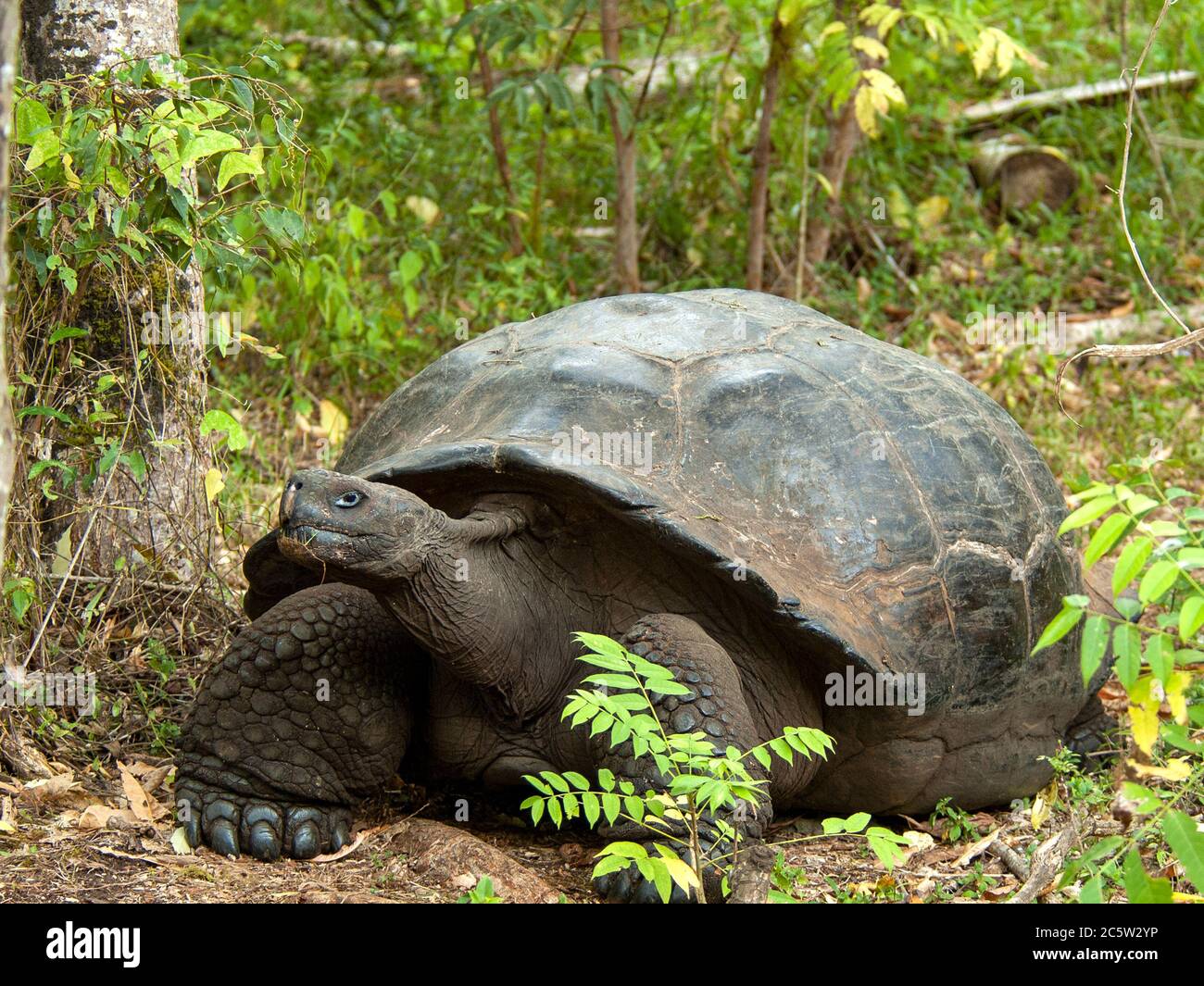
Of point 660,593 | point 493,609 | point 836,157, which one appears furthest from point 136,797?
point 836,157

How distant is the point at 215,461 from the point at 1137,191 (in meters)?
6.43

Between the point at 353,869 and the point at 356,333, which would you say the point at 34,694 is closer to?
the point at 353,869

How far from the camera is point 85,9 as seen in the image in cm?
440

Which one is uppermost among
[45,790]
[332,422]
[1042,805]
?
[332,422]

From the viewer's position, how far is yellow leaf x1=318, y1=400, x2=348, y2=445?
6.54 meters

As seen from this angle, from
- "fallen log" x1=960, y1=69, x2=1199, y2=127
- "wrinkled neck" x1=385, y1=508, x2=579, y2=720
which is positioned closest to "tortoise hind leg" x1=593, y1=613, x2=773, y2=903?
"wrinkled neck" x1=385, y1=508, x2=579, y2=720

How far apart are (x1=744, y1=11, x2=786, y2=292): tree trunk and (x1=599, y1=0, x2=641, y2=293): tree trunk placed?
2.10 ft

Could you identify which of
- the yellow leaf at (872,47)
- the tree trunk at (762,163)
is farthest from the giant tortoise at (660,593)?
the tree trunk at (762,163)

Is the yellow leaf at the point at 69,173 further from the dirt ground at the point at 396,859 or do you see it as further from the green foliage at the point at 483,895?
the green foliage at the point at 483,895

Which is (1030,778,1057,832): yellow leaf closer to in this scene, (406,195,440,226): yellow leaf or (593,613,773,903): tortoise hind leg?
A: (593,613,773,903): tortoise hind leg

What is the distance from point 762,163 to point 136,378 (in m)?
4.14

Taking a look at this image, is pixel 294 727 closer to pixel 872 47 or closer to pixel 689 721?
pixel 689 721

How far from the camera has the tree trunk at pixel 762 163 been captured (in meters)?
7.25

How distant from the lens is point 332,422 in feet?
21.6
